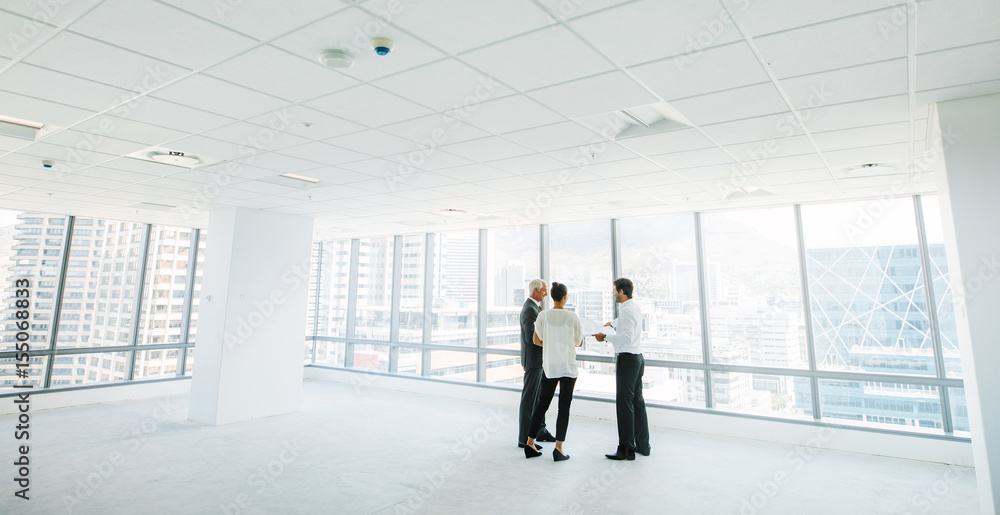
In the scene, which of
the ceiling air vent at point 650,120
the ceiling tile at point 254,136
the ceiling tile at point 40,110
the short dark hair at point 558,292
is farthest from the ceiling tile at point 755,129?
the ceiling tile at point 40,110

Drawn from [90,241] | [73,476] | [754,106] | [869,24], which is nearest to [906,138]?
[754,106]

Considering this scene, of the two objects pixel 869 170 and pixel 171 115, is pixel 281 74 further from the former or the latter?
pixel 869 170

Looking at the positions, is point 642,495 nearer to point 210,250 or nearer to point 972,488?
point 972,488

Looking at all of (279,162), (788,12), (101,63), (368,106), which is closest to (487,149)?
(368,106)

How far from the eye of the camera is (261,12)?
2129 mm

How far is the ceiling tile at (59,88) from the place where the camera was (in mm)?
2744

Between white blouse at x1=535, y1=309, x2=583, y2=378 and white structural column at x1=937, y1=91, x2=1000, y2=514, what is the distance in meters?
2.67

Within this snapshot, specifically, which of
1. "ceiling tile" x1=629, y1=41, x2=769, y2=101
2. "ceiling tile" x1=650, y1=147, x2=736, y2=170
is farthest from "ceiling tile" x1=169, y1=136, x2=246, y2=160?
"ceiling tile" x1=650, y1=147, x2=736, y2=170

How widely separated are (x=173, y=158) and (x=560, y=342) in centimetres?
397

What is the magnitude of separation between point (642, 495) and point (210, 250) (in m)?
6.22

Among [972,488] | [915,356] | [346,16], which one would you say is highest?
Result: [346,16]

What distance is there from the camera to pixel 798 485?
4145mm

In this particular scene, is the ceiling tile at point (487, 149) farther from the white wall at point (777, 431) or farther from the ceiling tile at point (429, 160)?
the white wall at point (777, 431)

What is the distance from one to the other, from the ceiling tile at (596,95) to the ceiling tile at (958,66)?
1.39 metres
